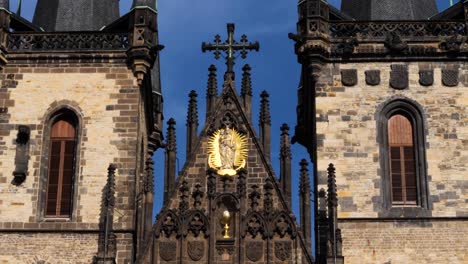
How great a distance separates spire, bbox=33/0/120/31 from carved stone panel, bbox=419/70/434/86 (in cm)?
847

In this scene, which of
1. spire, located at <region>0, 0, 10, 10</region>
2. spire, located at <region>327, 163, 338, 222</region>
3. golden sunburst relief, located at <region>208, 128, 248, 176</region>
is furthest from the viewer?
spire, located at <region>0, 0, 10, 10</region>

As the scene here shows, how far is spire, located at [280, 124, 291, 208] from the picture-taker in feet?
89.0

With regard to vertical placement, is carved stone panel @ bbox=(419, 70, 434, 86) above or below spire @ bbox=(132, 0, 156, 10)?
below

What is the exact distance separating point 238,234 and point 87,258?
344 cm

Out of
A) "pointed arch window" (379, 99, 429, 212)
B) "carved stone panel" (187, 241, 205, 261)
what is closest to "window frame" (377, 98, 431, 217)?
"pointed arch window" (379, 99, 429, 212)

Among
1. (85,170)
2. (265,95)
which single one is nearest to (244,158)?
(265,95)

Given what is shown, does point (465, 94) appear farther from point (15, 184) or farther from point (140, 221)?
point (15, 184)

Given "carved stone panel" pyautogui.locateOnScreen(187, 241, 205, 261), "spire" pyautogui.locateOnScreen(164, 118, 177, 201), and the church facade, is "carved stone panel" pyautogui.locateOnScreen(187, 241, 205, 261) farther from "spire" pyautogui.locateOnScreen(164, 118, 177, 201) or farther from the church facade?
"spire" pyautogui.locateOnScreen(164, 118, 177, 201)

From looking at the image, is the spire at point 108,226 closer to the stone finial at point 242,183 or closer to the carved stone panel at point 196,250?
the carved stone panel at point 196,250

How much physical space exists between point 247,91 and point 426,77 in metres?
4.31

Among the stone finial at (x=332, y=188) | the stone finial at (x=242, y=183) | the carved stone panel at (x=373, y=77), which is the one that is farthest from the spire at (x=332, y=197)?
the carved stone panel at (x=373, y=77)

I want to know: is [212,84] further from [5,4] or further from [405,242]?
[405,242]

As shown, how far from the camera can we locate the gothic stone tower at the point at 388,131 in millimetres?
26266

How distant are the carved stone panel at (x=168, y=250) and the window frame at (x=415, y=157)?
15.5ft
